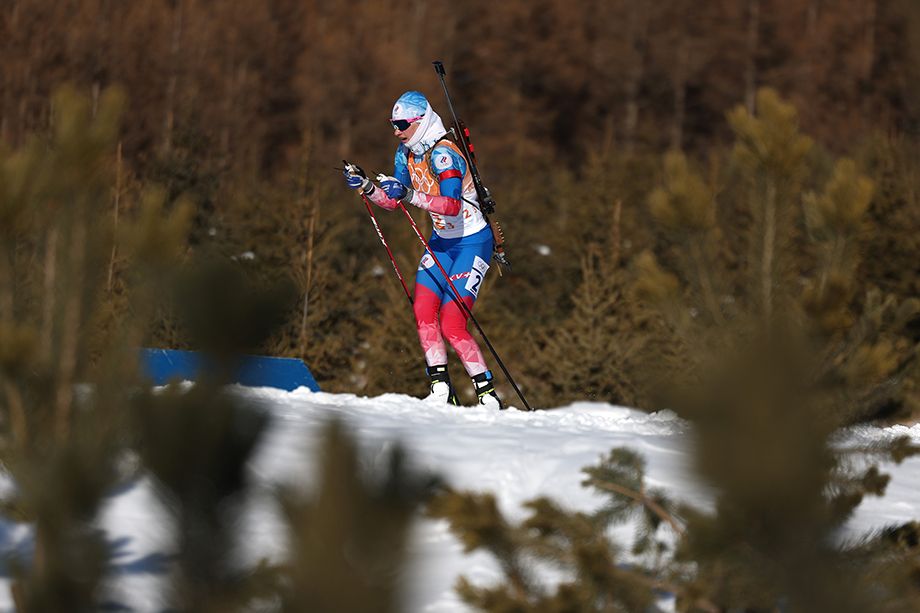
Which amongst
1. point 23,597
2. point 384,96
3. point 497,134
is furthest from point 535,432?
point 497,134

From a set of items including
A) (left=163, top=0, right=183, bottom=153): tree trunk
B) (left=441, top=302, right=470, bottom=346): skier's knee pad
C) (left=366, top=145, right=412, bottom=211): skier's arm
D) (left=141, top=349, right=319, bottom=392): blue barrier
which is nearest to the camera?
(left=141, top=349, right=319, bottom=392): blue barrier

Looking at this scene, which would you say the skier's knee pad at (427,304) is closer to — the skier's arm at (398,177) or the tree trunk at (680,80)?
the skier's arm at (398,177)

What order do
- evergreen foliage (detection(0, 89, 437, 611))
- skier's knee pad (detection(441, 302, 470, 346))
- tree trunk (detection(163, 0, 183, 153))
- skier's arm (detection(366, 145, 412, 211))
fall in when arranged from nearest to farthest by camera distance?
evergreen foliage (detection(0, 89, 437, 611)), skier's arm (detection(366, 145, 412, 211)), skier's knee pad (detection(441, 302, 470, 346)), tree trunk (detection(163, 0, 183, 153))

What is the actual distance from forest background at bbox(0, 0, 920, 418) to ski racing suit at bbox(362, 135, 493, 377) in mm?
1125

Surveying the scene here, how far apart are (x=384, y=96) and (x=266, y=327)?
43859 mm

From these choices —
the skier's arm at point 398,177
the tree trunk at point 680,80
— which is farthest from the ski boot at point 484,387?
the tree trunk at point 680,80

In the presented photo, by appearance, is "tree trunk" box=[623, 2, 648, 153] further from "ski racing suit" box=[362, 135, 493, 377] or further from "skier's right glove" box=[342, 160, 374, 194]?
"skier's right glove" box=[342, 160, 374, 194]

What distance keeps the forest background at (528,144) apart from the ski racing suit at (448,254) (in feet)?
3.69

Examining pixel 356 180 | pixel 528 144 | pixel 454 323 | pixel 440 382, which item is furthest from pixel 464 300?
pixel 528 144

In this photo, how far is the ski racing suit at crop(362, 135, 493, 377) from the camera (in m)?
8.22

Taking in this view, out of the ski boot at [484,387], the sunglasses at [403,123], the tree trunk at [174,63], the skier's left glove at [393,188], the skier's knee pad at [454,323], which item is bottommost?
the ski boot at [484,387]

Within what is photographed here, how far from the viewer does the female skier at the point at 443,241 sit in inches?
321

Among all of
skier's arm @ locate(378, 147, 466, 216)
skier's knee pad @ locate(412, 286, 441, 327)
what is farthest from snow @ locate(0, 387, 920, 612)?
skier's arm @ locate(378, 147, 466, 216)

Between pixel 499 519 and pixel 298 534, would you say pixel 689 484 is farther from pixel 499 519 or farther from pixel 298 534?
pixel 499 519
